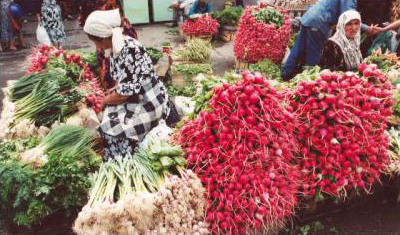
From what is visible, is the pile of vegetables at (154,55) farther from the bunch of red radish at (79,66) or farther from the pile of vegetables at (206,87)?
the pile of vegetables at (206,87)

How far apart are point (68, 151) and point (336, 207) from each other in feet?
7.42

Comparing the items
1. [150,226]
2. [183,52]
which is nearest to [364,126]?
[150,226]

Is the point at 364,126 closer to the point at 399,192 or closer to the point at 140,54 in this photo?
the point at 399,192

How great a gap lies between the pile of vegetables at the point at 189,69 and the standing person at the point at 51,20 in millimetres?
2897

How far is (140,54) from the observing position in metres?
2.61

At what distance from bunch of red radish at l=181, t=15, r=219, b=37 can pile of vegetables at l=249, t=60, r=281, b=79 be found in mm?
2280

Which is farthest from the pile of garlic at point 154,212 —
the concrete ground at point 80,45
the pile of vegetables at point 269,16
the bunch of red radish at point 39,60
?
the concrete ground at point 80,45

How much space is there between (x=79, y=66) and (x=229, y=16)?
5.45 meters

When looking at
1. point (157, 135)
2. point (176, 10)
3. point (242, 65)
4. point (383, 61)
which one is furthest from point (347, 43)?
point (176, 10)

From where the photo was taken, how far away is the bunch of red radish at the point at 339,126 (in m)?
2.37

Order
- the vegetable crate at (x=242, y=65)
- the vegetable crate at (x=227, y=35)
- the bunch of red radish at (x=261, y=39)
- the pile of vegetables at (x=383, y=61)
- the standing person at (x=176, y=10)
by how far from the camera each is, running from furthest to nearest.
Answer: the standing person at (x=176, y=10) → the vegetable crate at (x=227, y=35) → the vegetable crate at (x=242, y=65) → the bunch of red radish at (x=261, y=39) → the pile of vegetables at (x=383, y=61)

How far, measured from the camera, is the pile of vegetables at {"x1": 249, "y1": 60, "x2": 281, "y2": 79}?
17.7 feet

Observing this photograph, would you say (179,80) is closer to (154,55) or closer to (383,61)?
(154,55)

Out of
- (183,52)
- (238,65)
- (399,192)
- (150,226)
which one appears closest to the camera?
(150,226)
